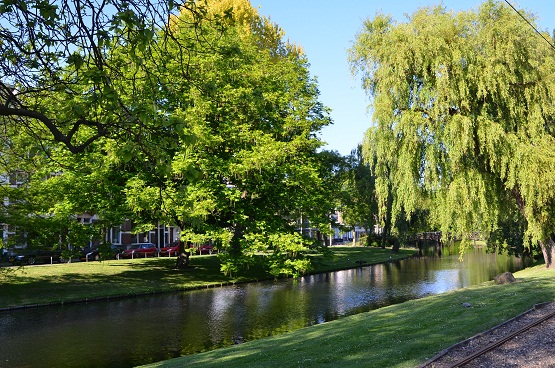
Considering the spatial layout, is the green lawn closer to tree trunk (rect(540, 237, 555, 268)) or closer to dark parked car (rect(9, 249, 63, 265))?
tree trunk (rect(540, 237, 555, 268))

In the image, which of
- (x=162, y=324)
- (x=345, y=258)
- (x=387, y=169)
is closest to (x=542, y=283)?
(x=387, y=169)

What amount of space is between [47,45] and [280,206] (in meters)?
30.2

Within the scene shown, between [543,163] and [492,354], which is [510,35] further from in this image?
[492,354]

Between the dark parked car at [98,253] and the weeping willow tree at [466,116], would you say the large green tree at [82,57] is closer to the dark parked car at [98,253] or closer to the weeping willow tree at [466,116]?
the weeping willow tree at [466,116]

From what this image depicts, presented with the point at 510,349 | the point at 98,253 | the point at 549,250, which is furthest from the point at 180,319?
the point at 98,253

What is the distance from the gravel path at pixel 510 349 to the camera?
404 inches

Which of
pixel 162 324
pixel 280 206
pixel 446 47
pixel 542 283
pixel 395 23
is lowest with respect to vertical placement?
pixel 162 324

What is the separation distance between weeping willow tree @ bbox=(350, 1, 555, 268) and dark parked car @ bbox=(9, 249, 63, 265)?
99.2 ft

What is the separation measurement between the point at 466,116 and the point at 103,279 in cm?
2511

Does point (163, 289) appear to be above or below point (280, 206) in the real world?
below

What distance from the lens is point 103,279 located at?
34812 mm

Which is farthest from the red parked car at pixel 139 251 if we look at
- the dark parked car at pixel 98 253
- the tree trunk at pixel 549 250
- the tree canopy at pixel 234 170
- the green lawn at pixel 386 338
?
the tree trunk at pixel 549 250

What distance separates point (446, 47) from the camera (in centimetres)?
2423

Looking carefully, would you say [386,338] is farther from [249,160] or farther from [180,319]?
[249,160]
